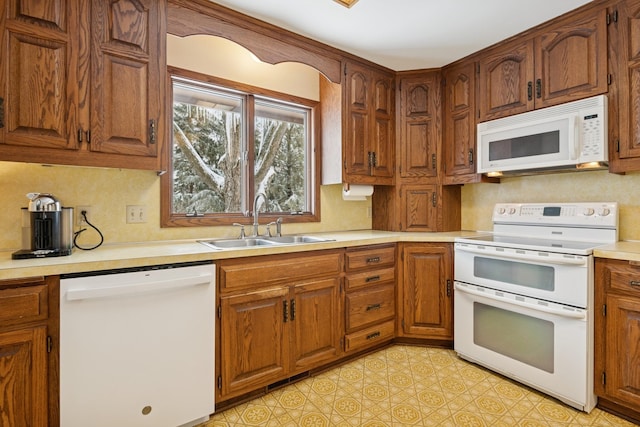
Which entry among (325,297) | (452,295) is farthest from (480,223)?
(325,297)

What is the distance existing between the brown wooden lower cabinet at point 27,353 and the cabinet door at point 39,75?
0.62m

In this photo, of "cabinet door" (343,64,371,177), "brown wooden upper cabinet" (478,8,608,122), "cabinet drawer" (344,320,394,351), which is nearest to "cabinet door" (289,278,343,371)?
"cabinet drawer" (344,320,394,351)

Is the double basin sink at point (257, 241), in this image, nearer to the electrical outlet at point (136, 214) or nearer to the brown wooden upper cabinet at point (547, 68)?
the electrical outlet at point (136, 214)

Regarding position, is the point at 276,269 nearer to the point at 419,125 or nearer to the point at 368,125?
the point at 368,125

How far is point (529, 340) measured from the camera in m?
2.09

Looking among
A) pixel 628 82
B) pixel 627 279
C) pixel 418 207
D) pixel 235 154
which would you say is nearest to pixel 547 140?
pixel 628 82

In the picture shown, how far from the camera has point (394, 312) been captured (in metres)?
2.72

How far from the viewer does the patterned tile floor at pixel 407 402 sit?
179 cm

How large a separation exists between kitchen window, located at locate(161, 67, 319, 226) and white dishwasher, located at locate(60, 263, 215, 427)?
0.74 metres

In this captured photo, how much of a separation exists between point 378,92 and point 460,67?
703 millimetres

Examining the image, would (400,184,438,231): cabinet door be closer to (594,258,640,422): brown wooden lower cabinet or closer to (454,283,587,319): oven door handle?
(454,283,587,319): oven door handle

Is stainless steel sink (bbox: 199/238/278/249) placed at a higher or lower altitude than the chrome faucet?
lower

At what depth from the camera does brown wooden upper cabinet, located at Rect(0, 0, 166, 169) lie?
149 centimetres

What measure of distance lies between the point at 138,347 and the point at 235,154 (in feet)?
5.10
